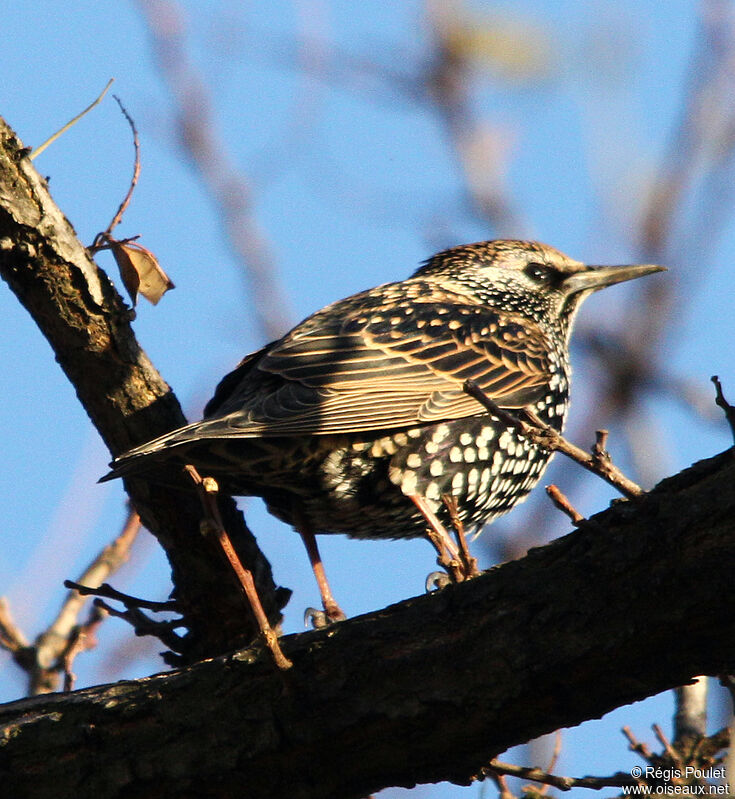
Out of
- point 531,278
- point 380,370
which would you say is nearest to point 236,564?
point 380,370

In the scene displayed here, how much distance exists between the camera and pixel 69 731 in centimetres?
289

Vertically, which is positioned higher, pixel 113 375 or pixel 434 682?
pixel 113 375

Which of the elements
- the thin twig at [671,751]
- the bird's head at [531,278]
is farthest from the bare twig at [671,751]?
the bird's head at [531,278]

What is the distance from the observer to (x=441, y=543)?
136 inches

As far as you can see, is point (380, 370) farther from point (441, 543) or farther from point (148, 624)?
point (148, 624)

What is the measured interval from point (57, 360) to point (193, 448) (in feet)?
1.73

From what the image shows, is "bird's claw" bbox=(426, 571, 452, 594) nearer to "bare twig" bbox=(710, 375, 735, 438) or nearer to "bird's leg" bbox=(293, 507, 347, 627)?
"bird's leg" bbox=(293, 507, 347, 627)

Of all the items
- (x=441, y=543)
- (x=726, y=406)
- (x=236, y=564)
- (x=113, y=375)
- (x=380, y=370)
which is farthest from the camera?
(x=380, y=370)

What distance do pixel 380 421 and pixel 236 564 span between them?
57.9 inches

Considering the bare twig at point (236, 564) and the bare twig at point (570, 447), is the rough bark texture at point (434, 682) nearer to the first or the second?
the bare twig at point (236, 564)

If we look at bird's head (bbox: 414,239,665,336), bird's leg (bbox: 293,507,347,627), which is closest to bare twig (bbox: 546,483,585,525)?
bird's leg (bbox: 293,507,347,627)

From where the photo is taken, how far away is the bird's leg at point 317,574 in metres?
3.87

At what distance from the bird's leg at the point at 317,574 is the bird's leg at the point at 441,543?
40cm

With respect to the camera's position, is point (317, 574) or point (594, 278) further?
point (594, 278)
